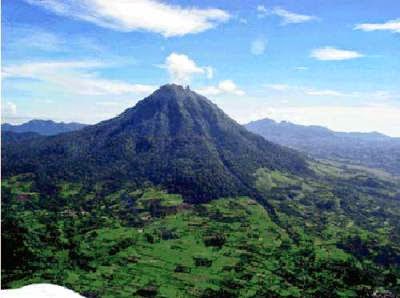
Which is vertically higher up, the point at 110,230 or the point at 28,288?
the point at 28,288

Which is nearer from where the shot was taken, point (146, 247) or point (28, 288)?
point (28, 288)

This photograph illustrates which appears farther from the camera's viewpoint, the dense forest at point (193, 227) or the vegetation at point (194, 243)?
the dense forest at point (193, 227)

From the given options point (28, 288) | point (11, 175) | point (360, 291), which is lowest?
point (360, 291)

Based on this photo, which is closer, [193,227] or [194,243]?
[194,243]

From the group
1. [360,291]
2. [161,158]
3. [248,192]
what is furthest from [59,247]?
[161,158]

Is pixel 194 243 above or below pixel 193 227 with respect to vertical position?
below

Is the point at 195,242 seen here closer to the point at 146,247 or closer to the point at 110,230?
the point at 146,247

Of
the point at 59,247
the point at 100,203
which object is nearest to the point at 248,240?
the point at 59,247

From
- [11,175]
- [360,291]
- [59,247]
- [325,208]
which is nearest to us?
[360,291]

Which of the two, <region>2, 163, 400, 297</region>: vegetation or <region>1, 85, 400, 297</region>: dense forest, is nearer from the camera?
<region>2, 163, 400, 297</region>: vegetation

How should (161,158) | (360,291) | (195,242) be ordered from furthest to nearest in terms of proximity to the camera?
(161,158) → (195,242) → (360,291)
